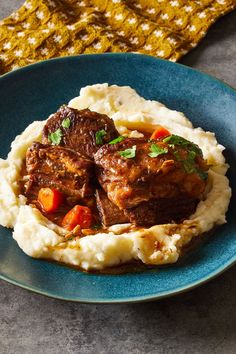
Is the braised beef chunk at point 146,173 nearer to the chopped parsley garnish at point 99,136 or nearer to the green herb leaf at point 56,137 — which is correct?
the chopped parsley garnish at point 99,136

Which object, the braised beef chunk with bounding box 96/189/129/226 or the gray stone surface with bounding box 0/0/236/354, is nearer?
the gray stone surface with bounding box 0/0/236/354

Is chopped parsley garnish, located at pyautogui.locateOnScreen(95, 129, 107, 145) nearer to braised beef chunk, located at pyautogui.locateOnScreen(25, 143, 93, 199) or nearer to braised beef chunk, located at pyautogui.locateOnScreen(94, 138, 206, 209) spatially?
braised beef chunk, located at pyautogui.locateOnScreen(25, 143, 93, 199)

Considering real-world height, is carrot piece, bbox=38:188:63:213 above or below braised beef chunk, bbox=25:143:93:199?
below

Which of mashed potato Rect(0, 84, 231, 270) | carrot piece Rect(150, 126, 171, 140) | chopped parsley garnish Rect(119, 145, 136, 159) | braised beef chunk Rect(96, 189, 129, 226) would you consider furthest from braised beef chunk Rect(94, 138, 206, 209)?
carrot piece Rect(150, 126, 171, 140)

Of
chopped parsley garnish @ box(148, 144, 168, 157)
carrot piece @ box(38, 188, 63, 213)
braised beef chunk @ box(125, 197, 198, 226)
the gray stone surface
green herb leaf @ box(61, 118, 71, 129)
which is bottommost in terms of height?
the gray stone surface

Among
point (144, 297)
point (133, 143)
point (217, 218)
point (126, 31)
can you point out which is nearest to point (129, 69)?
point (126, 31)

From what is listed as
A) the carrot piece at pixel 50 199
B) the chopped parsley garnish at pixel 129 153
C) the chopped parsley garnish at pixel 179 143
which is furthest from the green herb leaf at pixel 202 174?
the carrot piece at pixel 50 199

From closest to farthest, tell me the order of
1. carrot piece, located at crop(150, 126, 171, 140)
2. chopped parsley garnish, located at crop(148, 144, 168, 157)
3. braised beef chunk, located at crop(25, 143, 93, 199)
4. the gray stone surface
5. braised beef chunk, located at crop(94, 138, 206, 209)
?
the gray stone surface, braised beef chunk, located at crop(94, 138, 206, 209), chopped parsley garnish, located at crop(148, 144, 168, 157), braised beef chunk, located at crop(25, 143, 93, 199), carrot piece, located at crop(150, 126, 171, 140)
